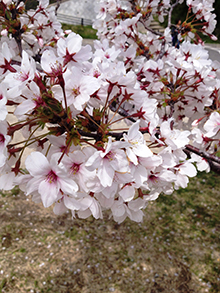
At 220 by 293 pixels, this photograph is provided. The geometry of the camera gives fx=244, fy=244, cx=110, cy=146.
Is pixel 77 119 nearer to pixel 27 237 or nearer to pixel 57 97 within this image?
pixel 57 97

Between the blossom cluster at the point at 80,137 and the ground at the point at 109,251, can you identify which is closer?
the blossom cluster at the point at 80,137

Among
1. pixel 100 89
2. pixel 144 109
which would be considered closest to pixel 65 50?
pixel 100 89

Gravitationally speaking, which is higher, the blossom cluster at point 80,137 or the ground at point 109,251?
the blossom cluster at point 80,137

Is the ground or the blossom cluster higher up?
the blossom cluster

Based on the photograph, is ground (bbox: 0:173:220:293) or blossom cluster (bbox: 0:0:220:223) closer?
blossom cluster (bbox: 0:0:220:223)

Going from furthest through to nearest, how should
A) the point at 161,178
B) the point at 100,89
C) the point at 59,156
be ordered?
the point at 161,178 < the point at 100,89 < the point at 59,156

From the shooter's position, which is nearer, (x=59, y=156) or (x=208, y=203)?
(x=59, y=156)

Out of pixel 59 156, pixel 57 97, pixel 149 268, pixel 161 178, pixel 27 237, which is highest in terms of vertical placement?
pixel 57 97

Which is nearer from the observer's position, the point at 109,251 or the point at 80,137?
the point at 80,137
